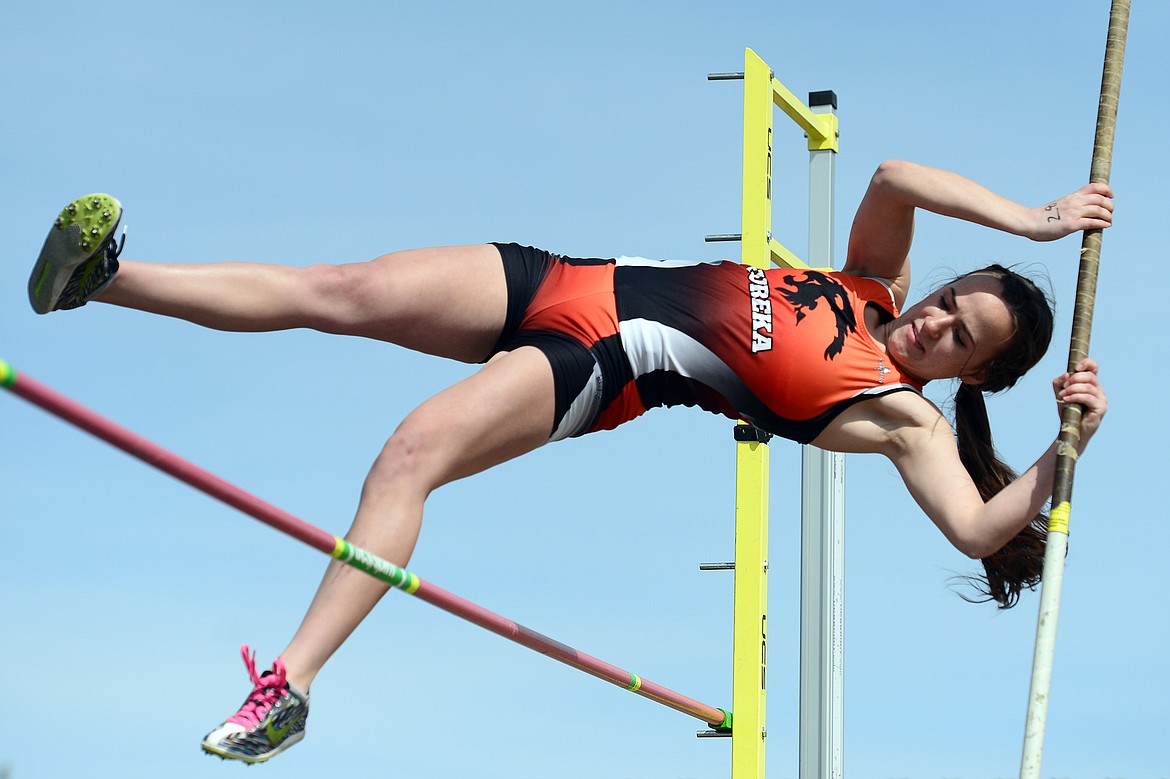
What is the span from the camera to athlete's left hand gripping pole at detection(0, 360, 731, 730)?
7.51ft

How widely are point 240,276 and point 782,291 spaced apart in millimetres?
1184

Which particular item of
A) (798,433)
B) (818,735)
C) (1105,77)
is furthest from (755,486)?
(1105,77)

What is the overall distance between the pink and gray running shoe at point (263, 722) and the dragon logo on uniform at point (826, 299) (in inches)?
53.9

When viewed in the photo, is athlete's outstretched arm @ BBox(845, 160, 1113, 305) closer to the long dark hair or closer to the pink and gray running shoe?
the long dark hair

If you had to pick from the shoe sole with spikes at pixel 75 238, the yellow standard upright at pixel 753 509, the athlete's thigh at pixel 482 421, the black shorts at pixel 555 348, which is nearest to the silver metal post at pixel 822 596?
the yellow standard upright at pixel 753 509

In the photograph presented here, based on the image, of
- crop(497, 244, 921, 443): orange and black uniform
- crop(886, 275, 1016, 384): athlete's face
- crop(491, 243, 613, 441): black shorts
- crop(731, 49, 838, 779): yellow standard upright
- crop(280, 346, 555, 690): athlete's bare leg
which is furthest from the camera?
crop(731, 49, 838, 779): yellow standard upright

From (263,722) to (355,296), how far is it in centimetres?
87

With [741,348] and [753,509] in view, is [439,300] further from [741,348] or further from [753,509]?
[753,509]

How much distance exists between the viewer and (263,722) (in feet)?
8.96

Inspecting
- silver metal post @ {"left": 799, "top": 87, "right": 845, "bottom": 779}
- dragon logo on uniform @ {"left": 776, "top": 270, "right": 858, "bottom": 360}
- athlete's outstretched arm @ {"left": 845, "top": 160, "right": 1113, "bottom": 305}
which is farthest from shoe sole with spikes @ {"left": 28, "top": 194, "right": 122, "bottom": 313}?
silver metal post @ {"left": 799, "top": 87, "right": 845, "bottom": 779}

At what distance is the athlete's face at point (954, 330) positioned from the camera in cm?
351

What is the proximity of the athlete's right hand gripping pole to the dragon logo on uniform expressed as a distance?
1.58 ft

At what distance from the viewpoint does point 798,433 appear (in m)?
3.59

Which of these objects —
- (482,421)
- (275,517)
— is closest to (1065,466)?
(482,421)
